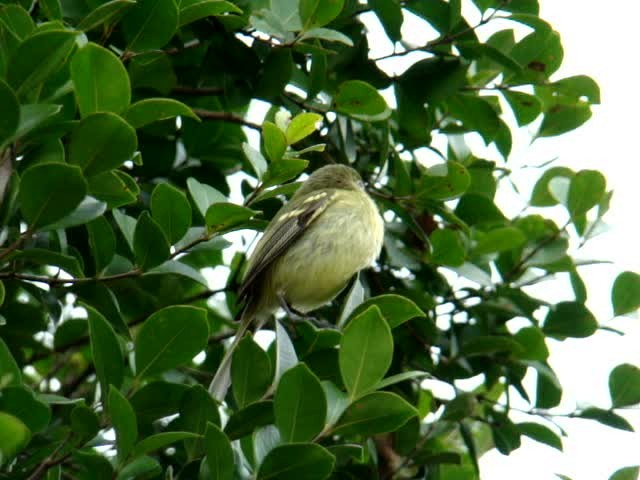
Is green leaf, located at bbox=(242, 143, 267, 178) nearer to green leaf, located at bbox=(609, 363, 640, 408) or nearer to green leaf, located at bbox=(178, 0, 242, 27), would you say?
green leaf, located at bbox=(178, 0, 242, 27)

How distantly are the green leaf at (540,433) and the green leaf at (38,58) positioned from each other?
241 cm

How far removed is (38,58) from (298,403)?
3.59 ft

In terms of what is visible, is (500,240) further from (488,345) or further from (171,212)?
(171,212)

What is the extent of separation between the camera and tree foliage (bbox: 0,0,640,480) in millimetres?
2799

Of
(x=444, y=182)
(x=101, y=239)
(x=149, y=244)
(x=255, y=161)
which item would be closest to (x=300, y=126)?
(x=255, y=161)

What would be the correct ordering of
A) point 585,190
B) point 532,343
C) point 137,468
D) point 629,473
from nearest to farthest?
point 137,468
point 629,473
point 532,343
point 585,190

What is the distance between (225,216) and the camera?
3285 millimetres

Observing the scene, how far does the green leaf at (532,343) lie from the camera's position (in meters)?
4.43

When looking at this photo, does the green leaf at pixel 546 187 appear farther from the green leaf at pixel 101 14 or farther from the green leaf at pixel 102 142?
the green leaf at pixel 102 142

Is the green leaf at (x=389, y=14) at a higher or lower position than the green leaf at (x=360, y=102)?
higher

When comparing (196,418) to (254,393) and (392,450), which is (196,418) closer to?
(254,393)

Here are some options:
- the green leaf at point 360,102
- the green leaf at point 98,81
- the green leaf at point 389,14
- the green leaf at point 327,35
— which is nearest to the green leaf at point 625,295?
the green leaf at point 360,102

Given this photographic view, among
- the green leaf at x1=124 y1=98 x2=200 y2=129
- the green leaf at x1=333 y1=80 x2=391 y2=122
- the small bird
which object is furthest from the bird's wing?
the green leaf at x1=124 y1=98 x2=200 y2=129

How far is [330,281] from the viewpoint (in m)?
5.00
